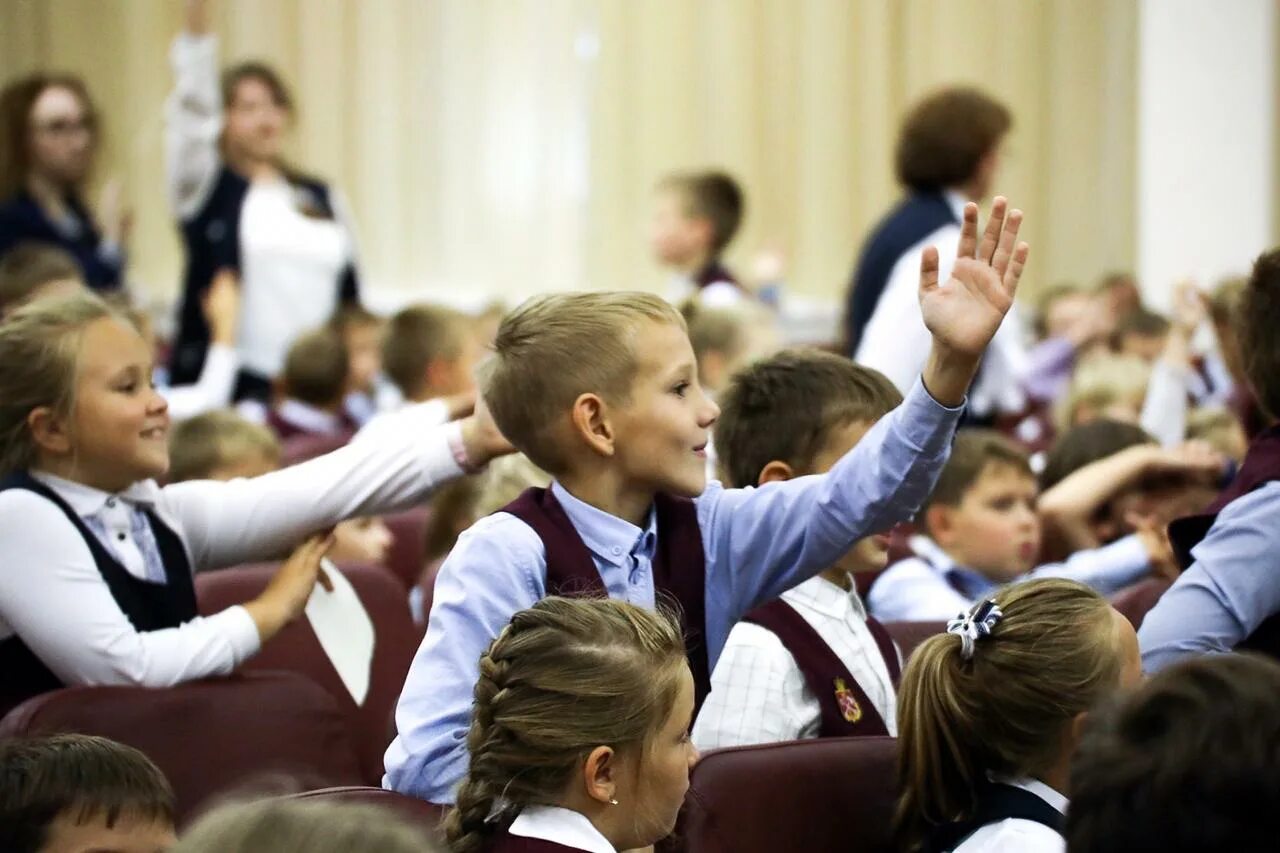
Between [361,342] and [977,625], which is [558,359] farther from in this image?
[361,342]

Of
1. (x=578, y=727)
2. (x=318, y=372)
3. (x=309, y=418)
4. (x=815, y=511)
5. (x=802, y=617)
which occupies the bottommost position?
(x=309, y=418)

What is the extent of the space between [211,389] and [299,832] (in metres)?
4.26

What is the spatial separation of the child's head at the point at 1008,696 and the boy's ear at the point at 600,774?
14.8 inches

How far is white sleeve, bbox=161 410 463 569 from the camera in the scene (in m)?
2.42

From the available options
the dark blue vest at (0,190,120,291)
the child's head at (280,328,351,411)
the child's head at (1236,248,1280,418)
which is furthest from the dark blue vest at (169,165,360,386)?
the child's head at (1236,248,1280,418)

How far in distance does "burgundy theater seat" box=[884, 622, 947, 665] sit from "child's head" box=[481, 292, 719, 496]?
0.54 m

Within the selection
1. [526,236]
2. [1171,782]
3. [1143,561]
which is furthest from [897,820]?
[526,236]

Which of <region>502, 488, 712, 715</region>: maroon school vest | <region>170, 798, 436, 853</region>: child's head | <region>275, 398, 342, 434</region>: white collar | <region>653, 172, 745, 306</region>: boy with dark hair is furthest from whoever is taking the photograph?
<region>653, 172, 745, 306</region>: boy with dark hair

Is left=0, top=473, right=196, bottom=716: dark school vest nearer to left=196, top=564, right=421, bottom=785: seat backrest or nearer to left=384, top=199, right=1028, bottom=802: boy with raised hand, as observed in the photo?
left=196, top=564, right=421, bottom=785: seat backrest

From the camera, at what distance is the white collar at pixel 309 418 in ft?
15.7

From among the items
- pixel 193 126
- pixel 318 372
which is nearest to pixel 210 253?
pixel 193 126

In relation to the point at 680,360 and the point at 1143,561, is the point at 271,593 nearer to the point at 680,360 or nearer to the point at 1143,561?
the point at 680,360

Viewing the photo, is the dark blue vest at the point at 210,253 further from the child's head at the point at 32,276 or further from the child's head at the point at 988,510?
the child's head at the point at 988,510

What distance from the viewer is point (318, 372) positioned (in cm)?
482
